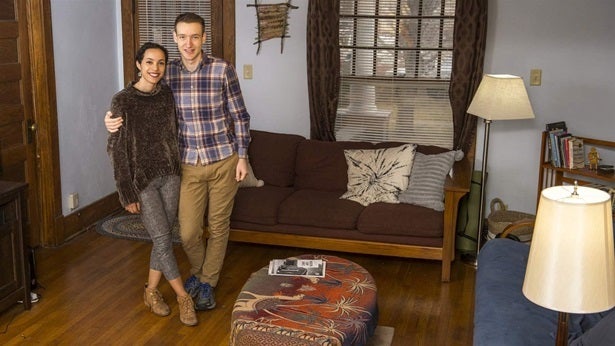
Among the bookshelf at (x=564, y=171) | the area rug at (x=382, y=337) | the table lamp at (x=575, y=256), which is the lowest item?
the area rug at (x=382, y=337)

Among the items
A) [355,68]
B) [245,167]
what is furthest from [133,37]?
[245,167]

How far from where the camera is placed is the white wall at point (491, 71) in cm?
511

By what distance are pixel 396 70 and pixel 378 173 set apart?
92cm

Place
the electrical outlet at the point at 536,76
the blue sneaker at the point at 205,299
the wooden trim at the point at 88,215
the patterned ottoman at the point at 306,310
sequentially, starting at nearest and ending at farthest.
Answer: the patterned ottoman at the point at 306,310 < the blue sneaker at the point at 205,299 < the electrical outlet at the point at 536,76 < the wooden trim at the point at 88,215

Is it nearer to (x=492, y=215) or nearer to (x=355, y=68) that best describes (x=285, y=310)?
(x=492, y=215)

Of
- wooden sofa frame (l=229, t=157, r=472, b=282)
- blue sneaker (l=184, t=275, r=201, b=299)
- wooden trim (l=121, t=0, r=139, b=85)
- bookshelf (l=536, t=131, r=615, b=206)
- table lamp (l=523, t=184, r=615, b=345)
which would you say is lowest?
blue sneaker (l=184, t=275, r=201, b=299)

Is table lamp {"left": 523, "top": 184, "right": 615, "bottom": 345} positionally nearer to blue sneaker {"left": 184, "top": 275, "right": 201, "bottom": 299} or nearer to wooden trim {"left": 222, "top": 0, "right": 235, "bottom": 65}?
blue sneaker {"left": 184, "top": 275, "right": 201, "bottom": 299}

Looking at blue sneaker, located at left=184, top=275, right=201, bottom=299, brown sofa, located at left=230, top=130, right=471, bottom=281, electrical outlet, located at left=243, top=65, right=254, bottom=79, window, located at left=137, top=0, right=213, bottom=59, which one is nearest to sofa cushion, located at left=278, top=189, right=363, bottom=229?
brown sofa, located at left=230, top=130, right=471, bottom=281

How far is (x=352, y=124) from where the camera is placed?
5.62m

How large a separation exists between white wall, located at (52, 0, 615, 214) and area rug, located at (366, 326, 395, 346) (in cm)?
195

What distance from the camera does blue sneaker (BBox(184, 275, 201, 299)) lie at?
418 centimetres

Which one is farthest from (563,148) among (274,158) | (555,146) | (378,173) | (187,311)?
(187,311)

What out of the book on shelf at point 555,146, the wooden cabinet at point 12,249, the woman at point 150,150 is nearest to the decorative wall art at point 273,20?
the woman at point 150,150

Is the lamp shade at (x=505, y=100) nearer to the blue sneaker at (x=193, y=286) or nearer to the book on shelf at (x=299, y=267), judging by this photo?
the book on shelf at (x=299, y=267)
